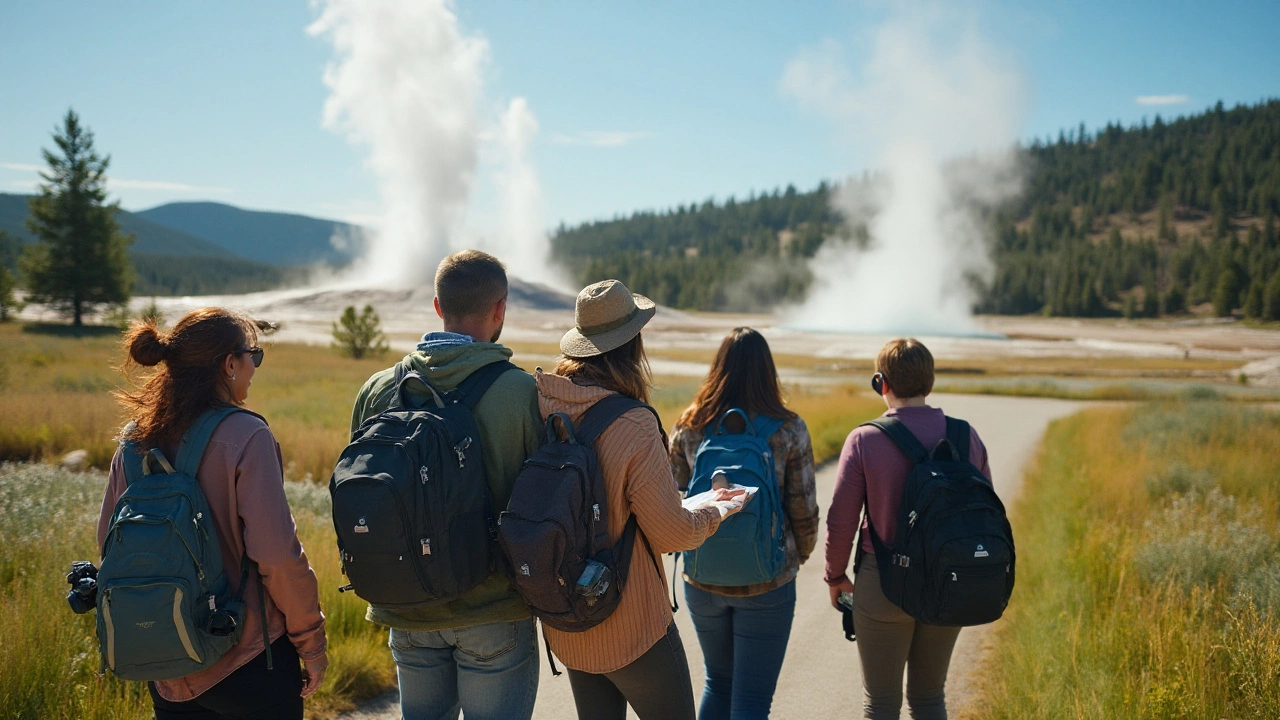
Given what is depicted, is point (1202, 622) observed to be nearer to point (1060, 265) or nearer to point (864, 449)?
point (864, 449)

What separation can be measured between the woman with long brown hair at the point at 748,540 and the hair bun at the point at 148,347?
194cm

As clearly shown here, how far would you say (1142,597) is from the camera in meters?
5.43

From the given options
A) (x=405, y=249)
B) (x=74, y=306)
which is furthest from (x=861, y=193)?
(x=74, y=306)

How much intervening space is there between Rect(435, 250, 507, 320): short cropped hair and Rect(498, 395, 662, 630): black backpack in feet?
1.55

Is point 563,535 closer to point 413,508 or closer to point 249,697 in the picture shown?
point 413,508

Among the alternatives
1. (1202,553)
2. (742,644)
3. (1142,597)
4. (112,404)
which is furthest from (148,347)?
(112,404)

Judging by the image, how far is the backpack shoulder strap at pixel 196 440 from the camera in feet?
7.43

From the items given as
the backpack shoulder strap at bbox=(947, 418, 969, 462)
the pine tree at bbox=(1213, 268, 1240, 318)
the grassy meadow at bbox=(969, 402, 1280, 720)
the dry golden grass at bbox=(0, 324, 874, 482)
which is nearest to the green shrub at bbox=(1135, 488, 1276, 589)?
the grassy meadow at bbox=(969, 402, 1280, 720)

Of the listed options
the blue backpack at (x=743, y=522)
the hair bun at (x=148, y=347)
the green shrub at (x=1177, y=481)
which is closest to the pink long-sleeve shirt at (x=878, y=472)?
the blue backpack at (x=743, y=522)

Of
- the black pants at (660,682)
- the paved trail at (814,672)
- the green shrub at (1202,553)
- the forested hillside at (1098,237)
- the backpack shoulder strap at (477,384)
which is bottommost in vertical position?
the paved trail at (814,672)

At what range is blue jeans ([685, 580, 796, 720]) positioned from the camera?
3209 mm

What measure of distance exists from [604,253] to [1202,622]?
182 m

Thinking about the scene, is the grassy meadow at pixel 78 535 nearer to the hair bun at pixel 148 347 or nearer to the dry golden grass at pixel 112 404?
the dry golden grass at pixel 112 404

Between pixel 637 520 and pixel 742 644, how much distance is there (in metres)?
1.22
